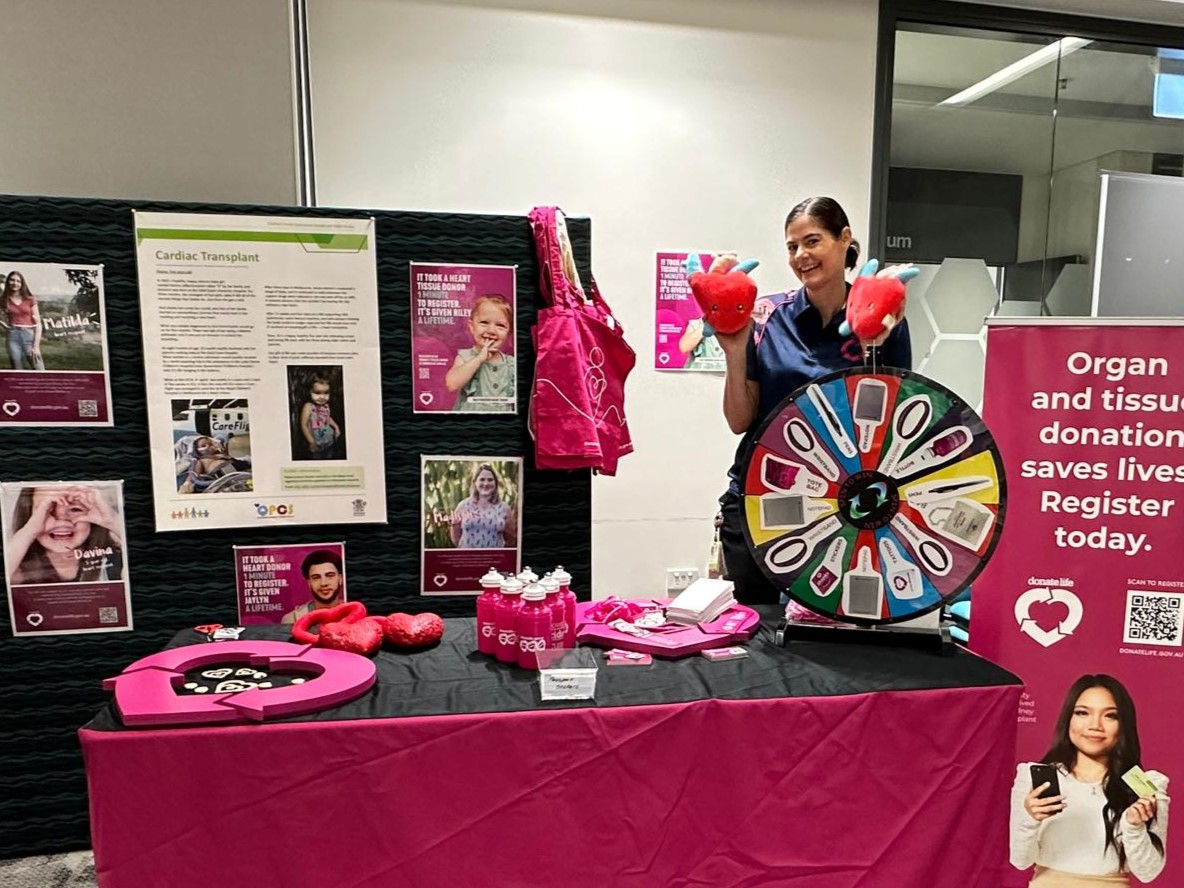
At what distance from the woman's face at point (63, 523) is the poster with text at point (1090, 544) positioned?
81.9 inches

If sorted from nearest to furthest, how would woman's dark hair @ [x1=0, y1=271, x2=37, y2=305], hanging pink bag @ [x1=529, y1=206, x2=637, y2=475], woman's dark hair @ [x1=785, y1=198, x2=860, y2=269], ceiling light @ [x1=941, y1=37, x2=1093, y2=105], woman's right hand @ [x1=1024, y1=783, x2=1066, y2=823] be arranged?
woman's right hand @ [x1=1024, y1=783, x2=1066, y2=823]
woman's dark hair @ [x1=785, y1=198, x2=860, y2=269]
woman's dark hair @ [x1=0, y1=271, x2=37, y2=305]
hanging pink bag @ [x1=529, y1=206, x2=637, y2=475]
ceiling light @ [x1=941, y1=37, x2=1093, y2=105]

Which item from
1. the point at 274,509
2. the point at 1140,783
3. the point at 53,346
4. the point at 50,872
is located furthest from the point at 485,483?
the point at 1140,783

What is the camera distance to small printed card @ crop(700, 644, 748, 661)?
1.37 meters

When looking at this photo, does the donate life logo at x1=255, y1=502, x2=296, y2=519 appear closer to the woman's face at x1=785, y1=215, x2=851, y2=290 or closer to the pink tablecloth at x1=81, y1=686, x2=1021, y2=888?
the pink tablecloth at x1=81, y1=686, x2=1021, y2=888

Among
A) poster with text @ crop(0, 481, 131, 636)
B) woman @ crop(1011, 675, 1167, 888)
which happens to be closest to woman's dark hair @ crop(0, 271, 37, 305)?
poster with text @ crop(0, 481, 131, 636)

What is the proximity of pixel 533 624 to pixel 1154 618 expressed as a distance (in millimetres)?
1268

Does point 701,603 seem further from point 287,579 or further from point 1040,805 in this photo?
point 287,579

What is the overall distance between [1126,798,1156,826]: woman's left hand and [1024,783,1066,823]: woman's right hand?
15 cm

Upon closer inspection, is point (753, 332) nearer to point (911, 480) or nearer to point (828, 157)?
point (911, 480)

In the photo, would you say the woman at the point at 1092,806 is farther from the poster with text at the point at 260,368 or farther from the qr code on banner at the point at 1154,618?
the poster with text at the point at 260,368

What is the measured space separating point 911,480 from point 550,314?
973 mm

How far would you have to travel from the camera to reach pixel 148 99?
2.01m

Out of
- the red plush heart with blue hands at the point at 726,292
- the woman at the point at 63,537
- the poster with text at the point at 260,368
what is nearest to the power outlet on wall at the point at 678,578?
the poster with text at the point at 260,368

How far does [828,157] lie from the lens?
3072 millimetres
